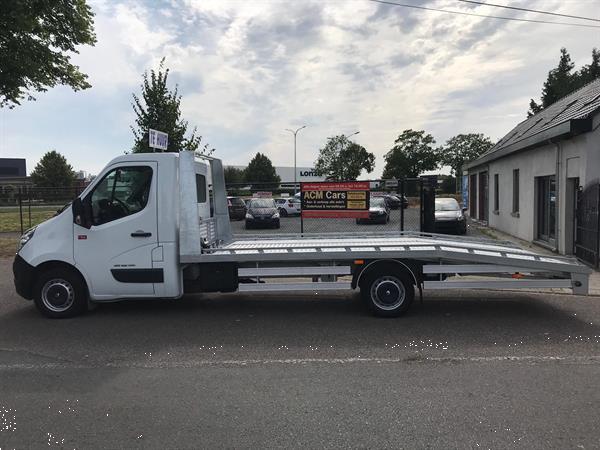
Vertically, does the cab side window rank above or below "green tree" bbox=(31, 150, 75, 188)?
below

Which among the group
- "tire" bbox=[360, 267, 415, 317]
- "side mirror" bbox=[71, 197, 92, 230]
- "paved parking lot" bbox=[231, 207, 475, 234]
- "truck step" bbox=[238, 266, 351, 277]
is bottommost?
"tire" bbox=[360, 267, 415, 317]

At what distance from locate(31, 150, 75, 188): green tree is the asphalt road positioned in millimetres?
82338

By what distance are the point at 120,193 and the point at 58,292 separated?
1654 millimetres

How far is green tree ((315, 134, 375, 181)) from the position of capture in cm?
7262

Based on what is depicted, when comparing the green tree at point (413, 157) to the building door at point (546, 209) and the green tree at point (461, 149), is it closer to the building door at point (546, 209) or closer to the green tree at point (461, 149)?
the green tree at point (461, 149)

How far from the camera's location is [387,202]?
1039 cm

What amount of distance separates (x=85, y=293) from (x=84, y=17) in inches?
533

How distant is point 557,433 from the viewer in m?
3.49

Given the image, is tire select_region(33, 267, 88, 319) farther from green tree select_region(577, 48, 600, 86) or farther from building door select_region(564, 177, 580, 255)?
green tree select_region(577, 48, 600, 86)

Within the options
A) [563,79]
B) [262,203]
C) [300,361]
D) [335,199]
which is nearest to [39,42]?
[262,203]

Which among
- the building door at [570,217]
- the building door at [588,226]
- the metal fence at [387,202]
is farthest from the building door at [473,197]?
the metal fence at [387,202]

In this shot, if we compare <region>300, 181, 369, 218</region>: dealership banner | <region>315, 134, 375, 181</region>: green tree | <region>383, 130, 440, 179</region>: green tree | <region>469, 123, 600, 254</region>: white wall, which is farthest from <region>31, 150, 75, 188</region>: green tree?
<region>300, 181, 369, 218</region>: dealership banner

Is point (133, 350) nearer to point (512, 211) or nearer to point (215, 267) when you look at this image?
point (215, 267)

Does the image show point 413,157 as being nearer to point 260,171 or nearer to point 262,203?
point 260,171
